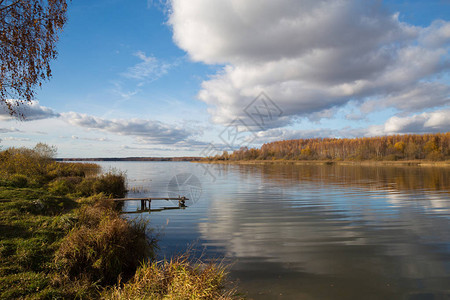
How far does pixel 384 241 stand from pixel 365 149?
143 meters

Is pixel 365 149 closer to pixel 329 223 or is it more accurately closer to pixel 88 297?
pixel 329 223

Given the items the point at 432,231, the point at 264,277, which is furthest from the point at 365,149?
the point at 264,277

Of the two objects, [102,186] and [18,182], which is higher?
[18,182]

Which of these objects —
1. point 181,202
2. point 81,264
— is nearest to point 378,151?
point 181,202

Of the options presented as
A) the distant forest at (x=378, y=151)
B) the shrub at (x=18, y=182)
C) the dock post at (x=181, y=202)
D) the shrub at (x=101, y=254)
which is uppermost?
the distant forest at (x=378, y=151)

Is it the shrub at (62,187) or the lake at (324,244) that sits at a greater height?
the shrub at (62,187)

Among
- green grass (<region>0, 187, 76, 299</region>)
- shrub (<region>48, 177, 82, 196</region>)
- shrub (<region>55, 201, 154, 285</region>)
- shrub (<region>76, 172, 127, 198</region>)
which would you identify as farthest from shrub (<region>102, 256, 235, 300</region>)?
shrub (<region>76, 172, 127, 198</region>)

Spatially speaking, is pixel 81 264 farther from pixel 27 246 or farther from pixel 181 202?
pixel 181 202

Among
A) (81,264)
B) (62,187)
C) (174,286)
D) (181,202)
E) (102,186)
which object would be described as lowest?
(181,202)

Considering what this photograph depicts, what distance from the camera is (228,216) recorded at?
15.9 meters

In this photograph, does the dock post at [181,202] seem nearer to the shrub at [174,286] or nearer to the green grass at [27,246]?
the green grass at [27,246]

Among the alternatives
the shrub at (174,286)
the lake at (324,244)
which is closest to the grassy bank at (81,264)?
the shrub at (174,286)

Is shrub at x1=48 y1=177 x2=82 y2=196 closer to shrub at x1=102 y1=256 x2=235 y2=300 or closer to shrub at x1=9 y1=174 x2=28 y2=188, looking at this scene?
shrub at x1=9 y1=174 x2=28 y2=188

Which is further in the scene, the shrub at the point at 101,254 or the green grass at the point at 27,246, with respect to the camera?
the shrub at the point at 101,254
